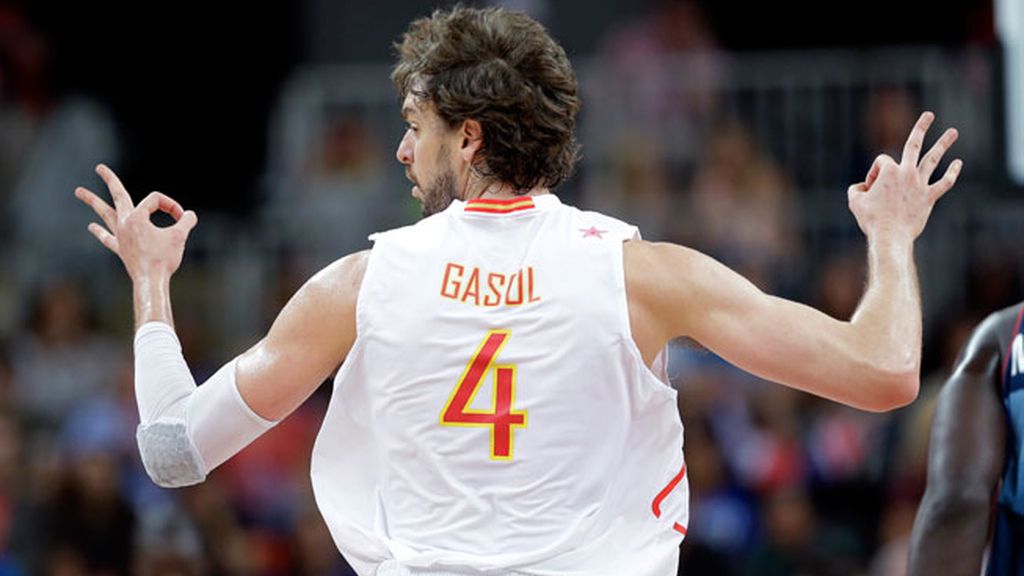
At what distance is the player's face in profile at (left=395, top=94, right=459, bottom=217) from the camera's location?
4117 millimetres

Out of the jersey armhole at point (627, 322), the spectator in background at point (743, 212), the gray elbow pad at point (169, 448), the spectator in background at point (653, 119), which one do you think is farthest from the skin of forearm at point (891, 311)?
the spectator in background at point (653, 119)

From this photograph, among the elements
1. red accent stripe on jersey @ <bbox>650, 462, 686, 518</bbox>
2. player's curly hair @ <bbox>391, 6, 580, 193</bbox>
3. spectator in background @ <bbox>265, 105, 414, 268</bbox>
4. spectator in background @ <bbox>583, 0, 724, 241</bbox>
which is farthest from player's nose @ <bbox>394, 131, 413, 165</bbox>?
spectator in background @ <bbox>265, 105, 414, 268</bbox>

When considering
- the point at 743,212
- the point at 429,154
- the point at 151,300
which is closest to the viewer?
the point at 429,154

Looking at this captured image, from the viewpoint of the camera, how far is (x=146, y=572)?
32.0 feet

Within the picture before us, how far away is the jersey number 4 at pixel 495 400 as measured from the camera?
386 cm

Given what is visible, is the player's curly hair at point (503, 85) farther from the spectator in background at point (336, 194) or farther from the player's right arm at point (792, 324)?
the spectator in background at point (336, 194)

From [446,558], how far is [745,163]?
7.84m

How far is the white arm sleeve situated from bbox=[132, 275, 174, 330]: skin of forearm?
168 mm

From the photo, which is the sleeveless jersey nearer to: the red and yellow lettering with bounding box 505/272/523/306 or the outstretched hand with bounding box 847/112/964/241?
the outstretched hand with bounding box 847/112/964/241

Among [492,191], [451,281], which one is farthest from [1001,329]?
[451,281]

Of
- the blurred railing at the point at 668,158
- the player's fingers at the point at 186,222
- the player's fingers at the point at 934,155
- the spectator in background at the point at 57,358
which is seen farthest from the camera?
the spectator in background at the point at 57,358

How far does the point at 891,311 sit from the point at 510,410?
815 millimetres

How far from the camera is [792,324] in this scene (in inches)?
149

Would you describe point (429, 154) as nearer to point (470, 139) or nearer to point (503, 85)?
point (470, 139)
